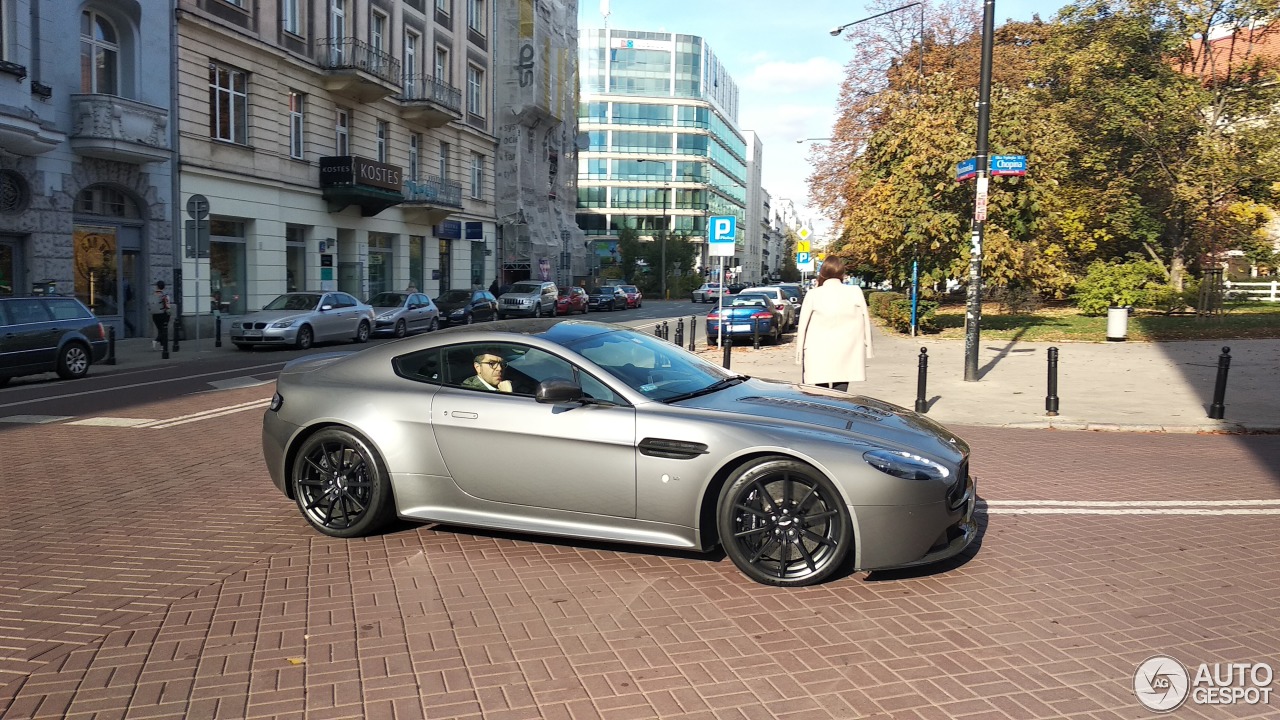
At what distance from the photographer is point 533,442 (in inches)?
213

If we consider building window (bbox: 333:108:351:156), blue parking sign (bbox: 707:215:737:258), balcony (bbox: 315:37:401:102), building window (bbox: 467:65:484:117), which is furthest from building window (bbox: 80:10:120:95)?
building window (bbox: 467:65:484:117)

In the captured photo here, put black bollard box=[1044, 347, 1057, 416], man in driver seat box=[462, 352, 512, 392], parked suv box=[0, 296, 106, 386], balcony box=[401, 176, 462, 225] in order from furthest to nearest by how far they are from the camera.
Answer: balcony box=[401, 176, 462, 225], parked suv box=[0, 296, 106, 386], black bollard box=[1044, 347, 1057, 416], man in driver seat box=[462, 352, 512, 392]

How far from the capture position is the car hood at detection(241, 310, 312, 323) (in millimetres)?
23031

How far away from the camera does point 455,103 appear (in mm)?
44094

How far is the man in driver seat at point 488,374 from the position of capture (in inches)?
225

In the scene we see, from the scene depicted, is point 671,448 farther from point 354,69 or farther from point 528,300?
point 528,300

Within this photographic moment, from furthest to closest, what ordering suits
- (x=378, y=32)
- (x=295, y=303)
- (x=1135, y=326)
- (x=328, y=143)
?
(x=378, y=32)
(x=328, y=143)
(x=1135, y=326)
(x=295, y=303)

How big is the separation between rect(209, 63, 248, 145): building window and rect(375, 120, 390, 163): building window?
8.84 meters

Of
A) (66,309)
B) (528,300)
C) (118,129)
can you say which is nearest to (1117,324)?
(66,309)

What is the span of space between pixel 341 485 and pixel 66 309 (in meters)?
13.6

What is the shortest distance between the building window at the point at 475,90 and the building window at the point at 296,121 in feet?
47.8

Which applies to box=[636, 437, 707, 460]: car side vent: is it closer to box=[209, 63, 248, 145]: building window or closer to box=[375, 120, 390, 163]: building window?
box=[209, 63, 248, 145]: building window

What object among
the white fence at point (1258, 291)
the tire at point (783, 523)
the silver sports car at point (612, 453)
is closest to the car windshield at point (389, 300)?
the silver sports car at point (612, 453)

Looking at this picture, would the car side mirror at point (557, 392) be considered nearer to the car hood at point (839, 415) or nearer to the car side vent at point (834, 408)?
the car hood at point (839, 415)
